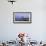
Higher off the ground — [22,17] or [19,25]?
[22,17]

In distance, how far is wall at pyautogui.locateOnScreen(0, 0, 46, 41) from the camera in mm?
5449

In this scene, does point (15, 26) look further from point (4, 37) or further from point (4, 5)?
point (4, 5)

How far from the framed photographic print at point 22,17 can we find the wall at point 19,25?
125 millimetres

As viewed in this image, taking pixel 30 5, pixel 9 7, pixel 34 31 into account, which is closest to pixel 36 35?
pixel 34 31

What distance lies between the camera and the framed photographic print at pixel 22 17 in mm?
5469

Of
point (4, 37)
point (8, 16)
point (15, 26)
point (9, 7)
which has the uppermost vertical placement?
point (9, 7)

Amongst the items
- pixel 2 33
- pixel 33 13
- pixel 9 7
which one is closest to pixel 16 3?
pixel 9 7

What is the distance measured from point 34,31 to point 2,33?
4.38 ft

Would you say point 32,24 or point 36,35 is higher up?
point 32,24

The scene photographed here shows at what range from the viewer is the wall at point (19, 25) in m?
5.45

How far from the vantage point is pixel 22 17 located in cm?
547

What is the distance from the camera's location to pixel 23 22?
5.47 meters

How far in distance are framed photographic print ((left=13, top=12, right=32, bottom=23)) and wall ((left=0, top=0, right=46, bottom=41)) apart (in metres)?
0.13

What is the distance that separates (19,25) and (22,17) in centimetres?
36
